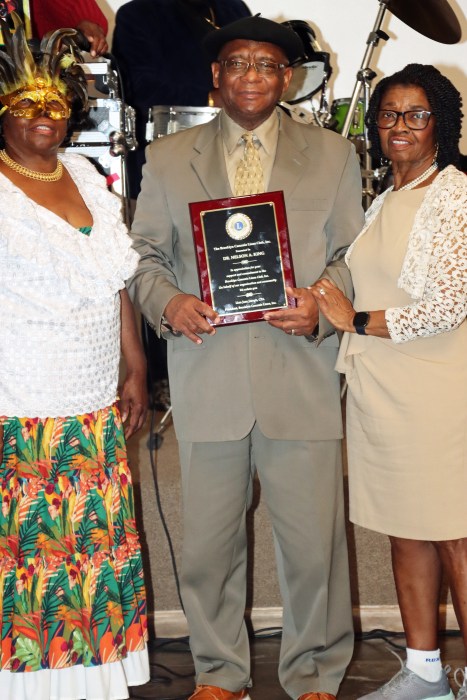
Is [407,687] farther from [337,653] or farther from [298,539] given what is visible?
[298,539]

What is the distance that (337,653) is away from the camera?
9.59 feet

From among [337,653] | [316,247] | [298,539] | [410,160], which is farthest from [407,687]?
[410,160]

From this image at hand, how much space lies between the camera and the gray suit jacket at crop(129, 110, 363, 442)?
2.81 meters

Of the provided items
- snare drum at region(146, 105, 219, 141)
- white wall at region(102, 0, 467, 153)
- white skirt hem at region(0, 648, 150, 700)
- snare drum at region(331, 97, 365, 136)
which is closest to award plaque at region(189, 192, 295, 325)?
white skirt hem at region(0, 648, 150, 700)

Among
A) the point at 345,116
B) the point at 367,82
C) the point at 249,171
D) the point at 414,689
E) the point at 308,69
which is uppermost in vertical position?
the point at 308,69

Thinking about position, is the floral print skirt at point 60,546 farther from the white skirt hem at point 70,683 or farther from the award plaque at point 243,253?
the award plaque at point 243,253

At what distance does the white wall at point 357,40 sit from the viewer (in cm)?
555

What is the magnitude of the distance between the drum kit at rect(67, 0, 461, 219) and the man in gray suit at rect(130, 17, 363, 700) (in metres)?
0.92

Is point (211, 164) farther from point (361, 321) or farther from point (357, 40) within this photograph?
point (357, 40)

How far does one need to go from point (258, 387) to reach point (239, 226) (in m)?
0.48

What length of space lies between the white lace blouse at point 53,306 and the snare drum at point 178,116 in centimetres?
171

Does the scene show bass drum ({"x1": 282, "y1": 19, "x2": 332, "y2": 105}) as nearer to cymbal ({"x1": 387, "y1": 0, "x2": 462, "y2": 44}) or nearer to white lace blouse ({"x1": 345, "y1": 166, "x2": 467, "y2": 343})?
cymbal ({"x1": 387, "y1": 0, "x2": 462, "y2": 44})

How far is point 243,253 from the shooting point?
2689mm

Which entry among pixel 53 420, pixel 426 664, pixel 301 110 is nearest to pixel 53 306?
pixel 53 420
